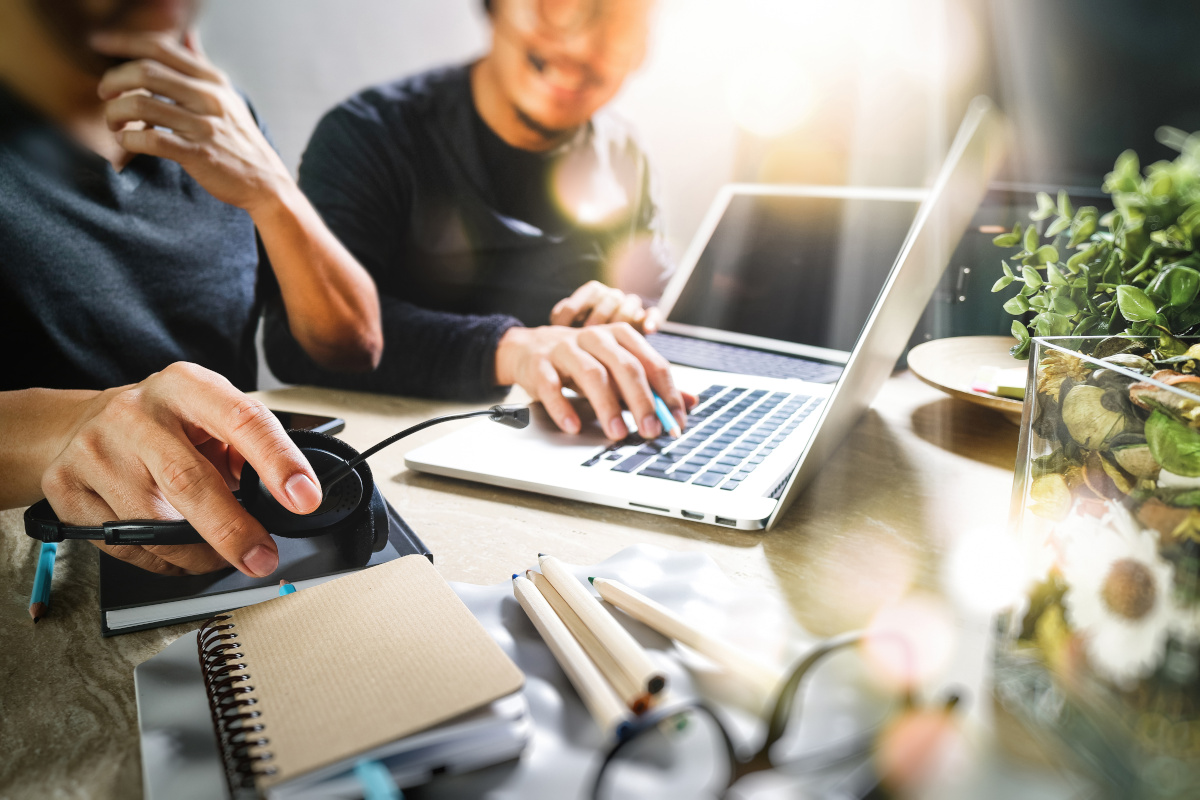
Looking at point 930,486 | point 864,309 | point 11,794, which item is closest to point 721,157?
point 864,309

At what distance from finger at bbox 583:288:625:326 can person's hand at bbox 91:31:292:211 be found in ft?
1.56

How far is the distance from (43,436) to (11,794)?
0.30 metres

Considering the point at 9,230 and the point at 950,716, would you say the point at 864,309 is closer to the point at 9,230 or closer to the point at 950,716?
the point at 950,716

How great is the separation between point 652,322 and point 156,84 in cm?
71

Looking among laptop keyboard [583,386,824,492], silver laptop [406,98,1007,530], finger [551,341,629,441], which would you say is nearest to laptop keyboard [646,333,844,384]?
silver laptop [406,98,1007,530]

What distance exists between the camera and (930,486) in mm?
540

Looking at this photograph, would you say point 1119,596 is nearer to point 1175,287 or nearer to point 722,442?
point 1175,287

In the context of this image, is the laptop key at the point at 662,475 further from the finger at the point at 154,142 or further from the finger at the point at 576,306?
the finger at the point at 154,142

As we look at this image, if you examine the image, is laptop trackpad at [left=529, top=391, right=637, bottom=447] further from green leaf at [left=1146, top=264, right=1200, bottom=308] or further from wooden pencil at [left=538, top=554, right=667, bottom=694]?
green leaf at [left=1146, top=264, right=1200, bottom=308]

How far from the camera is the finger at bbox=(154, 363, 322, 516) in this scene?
1.24ft

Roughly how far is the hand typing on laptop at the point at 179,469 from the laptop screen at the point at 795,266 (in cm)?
74

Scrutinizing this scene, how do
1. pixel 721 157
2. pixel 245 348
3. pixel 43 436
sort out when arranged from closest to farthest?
1. pixel 43 436
2. pixel 245 348
3. pixel 721 157

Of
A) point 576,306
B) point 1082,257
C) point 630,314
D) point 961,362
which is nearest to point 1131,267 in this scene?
point 1082,257

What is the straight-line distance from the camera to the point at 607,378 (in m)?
0.64
